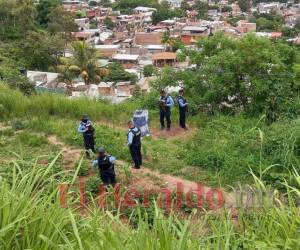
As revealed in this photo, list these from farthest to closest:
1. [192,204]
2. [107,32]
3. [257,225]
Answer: [107,32]
[192,204]
[257,225]

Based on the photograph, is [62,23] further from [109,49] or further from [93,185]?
[93,185]

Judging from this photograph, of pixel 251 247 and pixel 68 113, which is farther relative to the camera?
pixel 68 113

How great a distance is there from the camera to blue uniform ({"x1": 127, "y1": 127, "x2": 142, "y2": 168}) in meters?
6.74

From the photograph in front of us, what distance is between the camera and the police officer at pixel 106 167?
20.2 feet

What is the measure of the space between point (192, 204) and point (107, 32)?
43009mm

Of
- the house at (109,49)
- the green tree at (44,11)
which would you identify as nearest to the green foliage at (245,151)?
the house at (109,49)

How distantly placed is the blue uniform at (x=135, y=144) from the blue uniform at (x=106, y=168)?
1.89 ft

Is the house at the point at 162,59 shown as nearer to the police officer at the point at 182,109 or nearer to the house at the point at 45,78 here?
the house at the point at 45,78

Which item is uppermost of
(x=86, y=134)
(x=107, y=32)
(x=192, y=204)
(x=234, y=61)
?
(x=234, y=61)

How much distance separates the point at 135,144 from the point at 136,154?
197 millimetres

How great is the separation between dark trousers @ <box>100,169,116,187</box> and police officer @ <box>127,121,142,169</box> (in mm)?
634

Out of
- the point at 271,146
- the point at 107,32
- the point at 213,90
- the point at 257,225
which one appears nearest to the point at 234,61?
the point at 213,90

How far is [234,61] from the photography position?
8.79m

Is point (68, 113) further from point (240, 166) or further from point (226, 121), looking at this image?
point (240, 166)
